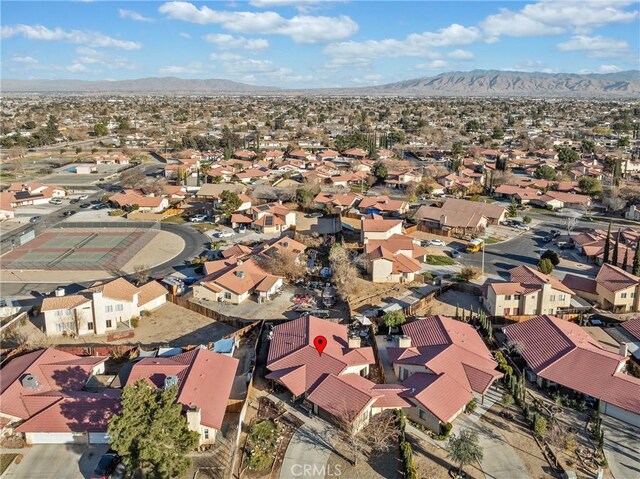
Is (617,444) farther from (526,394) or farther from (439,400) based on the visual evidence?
(439,400)

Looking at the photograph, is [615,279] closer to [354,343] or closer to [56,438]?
[354,343]

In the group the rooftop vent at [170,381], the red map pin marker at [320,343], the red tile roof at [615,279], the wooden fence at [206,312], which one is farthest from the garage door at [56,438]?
the red tile roof at [615,279]

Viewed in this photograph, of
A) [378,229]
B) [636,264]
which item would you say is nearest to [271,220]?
[378,229]

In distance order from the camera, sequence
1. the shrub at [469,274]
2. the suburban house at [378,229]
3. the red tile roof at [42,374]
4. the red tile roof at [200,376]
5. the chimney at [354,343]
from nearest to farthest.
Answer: the red tile roof at [200,376] → the red tile roof at [42,374] → the chimney at [354,343] → the shrub at [469,274] → the suburban house at [378,229]

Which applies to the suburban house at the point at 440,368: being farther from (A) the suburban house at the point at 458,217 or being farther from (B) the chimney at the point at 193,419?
(A) the suburban house at the point at 458,217

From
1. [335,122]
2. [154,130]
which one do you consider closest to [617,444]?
[154,130]

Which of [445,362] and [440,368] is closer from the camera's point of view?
[440,368]
